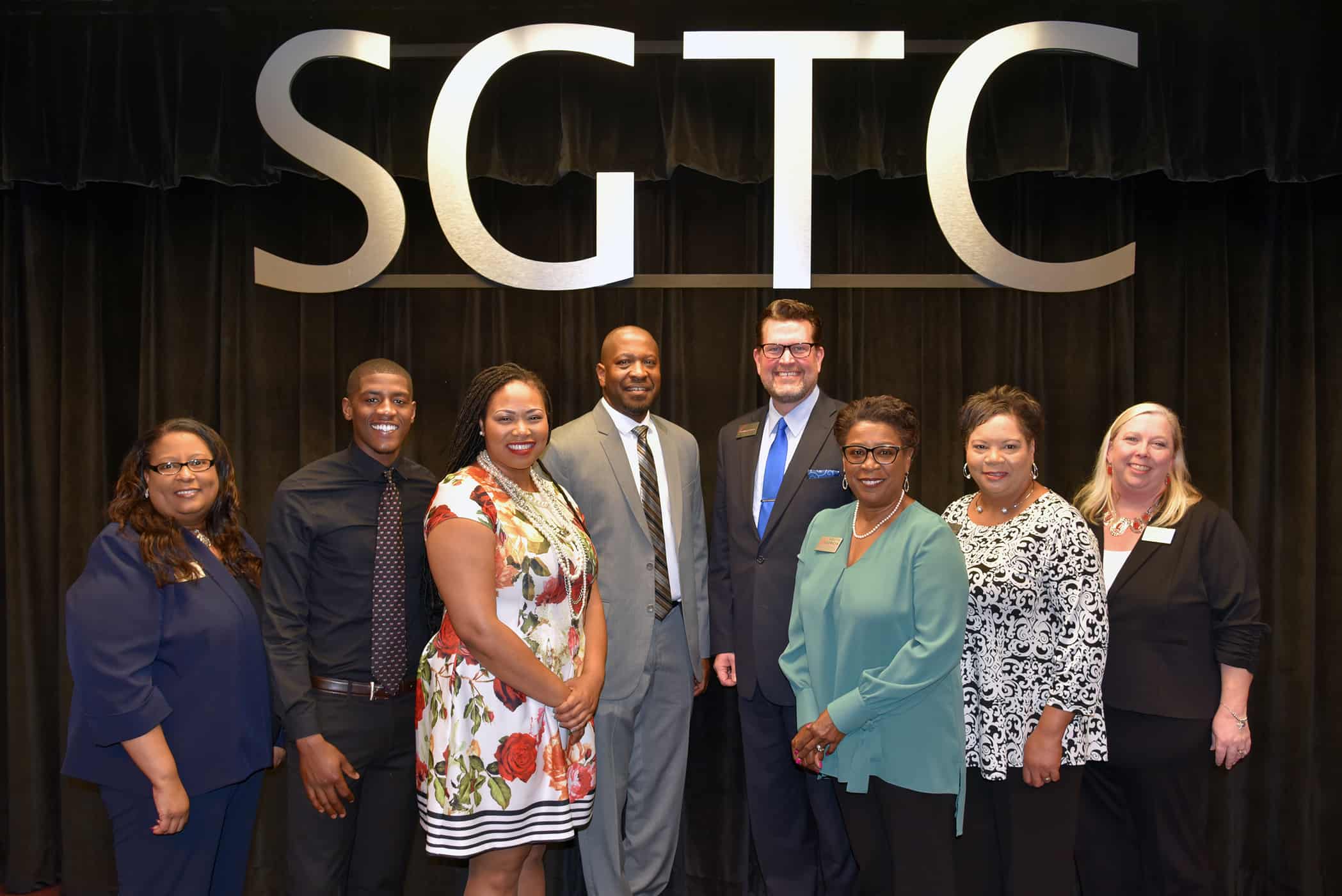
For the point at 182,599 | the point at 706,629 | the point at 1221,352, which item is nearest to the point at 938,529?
the point at 706,629

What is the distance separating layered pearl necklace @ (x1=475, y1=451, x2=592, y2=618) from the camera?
2430 mm

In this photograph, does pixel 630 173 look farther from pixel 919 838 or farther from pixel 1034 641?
pixel 919 838

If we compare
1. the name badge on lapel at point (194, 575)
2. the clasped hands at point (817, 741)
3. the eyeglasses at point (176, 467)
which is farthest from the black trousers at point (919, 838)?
the eyeglasses at point (176, 467)

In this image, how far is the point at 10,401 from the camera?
13.1 feet

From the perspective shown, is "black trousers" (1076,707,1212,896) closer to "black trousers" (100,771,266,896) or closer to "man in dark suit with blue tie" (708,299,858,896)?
"man in dark suit with blue tie" (708,299,858,896)

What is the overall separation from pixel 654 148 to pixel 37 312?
261cm

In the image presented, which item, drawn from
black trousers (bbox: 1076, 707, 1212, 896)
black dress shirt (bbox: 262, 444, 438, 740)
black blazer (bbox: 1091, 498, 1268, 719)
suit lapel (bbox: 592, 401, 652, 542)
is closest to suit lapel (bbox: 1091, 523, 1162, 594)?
black blazer (bbox: 1091, 498, 1268, 719)

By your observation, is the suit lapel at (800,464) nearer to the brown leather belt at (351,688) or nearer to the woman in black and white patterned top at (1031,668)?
the woman in black and white patterned top at (1031,668)

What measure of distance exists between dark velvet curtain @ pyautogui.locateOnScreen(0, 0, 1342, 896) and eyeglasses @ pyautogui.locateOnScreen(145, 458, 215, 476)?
1560 mm

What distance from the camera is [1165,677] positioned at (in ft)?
9.07

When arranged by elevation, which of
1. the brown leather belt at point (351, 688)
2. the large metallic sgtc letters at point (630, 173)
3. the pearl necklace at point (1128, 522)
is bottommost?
the brown leather belt at point (351, 688)

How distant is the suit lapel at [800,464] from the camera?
3.07m

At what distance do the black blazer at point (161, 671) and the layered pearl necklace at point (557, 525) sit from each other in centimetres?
76

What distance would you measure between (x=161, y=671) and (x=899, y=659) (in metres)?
1.80
